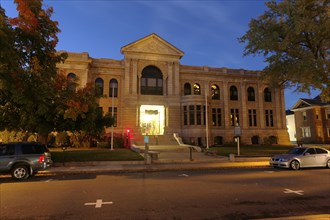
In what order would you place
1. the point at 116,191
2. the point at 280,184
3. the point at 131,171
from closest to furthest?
1. the point at 116,191
2. the point at 280,184
3. the point at 131,171

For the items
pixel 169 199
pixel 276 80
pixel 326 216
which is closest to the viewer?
pixel 326 216

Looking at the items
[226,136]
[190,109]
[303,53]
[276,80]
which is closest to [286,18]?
[303,53]

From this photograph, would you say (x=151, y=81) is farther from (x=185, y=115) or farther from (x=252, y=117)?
(x=252, y=117)

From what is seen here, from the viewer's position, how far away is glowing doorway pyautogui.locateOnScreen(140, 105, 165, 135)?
120 feet

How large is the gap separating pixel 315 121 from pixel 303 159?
40.5 meters

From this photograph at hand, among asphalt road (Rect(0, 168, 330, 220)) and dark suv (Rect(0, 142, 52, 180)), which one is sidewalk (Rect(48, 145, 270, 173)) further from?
asphalt road (Rect(0, 168, 330, 220))

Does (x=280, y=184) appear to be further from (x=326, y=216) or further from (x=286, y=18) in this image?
(x=286, y=18)

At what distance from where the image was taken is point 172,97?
120 ft

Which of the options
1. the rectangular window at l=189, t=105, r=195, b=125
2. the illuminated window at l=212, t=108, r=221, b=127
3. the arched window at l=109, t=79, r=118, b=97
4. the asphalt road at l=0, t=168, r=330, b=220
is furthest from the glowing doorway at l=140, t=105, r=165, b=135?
the asphalt road at l=0, t=168, r=330, b=220

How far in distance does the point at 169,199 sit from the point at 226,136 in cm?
3183

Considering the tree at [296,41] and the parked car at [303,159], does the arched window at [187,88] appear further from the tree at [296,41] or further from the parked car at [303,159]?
the parked car at [303,159]

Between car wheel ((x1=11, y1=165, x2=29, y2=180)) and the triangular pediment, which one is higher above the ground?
the triangular pediment

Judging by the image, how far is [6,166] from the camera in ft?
41.8

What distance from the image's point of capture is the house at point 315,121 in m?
49.8
